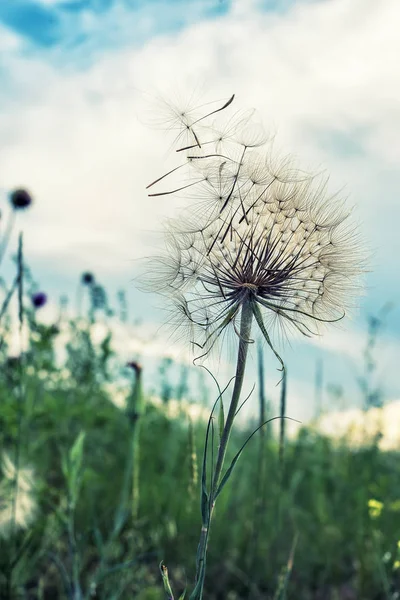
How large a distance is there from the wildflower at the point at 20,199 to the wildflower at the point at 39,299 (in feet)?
3.06

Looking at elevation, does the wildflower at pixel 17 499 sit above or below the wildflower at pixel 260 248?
below

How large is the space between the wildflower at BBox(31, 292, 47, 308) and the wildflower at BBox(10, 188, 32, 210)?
3.06 feet

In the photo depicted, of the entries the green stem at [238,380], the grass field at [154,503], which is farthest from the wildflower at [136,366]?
the green stem at [238,380]

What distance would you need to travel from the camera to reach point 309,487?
5430 millimetres

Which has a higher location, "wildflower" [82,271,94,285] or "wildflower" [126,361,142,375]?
"wildflower" [82,271,94,285]

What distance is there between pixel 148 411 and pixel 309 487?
1.31 meters

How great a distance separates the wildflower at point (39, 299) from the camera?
16.0 ft

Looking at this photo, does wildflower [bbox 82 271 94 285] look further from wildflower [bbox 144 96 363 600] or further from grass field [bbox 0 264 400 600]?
wildflower [bbox 144 96 363 600]

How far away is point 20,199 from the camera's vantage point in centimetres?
405

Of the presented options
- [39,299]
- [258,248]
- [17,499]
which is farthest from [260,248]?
[39,299]

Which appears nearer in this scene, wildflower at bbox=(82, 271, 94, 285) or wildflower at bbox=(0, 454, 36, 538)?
wildflower at bbox=(0, 454, 36, 538)

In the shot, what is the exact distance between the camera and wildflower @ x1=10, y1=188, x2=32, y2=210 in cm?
404

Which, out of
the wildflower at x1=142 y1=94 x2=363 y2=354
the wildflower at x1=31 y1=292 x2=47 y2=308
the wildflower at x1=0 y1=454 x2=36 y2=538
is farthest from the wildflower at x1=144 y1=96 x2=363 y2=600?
the wildflower at x1=31 y1=292 x2=47 y2=308

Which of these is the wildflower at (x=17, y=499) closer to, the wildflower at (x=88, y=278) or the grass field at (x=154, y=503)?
the grass field at (x=154, y=503)
